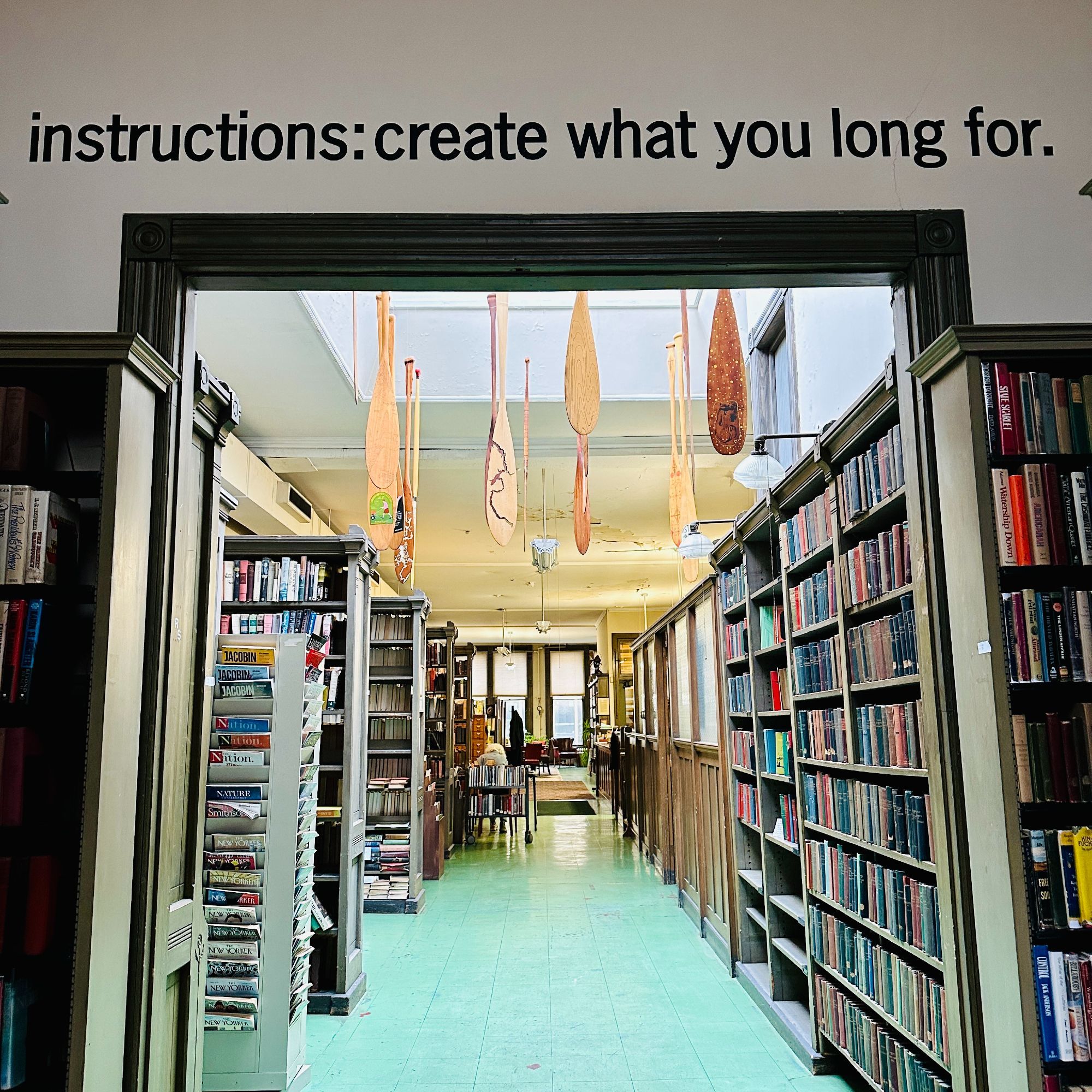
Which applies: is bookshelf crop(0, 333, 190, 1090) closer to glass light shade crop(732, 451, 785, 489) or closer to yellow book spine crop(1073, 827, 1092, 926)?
yellow book spine crop(1073, 827, 1092, 926)

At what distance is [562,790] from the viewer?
65.0 ft

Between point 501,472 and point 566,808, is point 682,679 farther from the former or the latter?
point 566,808

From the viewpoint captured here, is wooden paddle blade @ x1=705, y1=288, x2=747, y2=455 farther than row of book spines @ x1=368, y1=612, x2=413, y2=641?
No

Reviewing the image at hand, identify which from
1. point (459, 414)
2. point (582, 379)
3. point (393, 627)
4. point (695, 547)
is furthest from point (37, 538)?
point (459, 414)

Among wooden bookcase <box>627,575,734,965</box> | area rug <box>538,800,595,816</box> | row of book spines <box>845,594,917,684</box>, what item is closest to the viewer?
row of book spines <box>845,594,917,684</box>

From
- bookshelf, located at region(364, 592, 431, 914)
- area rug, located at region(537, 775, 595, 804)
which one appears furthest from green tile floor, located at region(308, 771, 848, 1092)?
area rug, located at region(537, 775, 595, 804)

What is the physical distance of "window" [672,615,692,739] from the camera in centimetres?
732

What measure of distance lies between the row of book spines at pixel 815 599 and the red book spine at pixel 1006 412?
4.58 ft

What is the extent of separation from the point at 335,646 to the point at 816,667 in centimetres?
307

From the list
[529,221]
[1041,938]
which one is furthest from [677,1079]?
[529,221]

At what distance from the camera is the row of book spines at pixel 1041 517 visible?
7.48ft

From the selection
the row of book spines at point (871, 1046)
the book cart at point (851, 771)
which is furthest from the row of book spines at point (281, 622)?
the row of book spines at point (871, 1046)

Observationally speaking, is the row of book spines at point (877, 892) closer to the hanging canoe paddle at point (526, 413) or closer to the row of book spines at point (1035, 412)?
the row of book spines at point (1035, 412)

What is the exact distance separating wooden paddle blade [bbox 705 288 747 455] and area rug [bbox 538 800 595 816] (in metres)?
11.8
